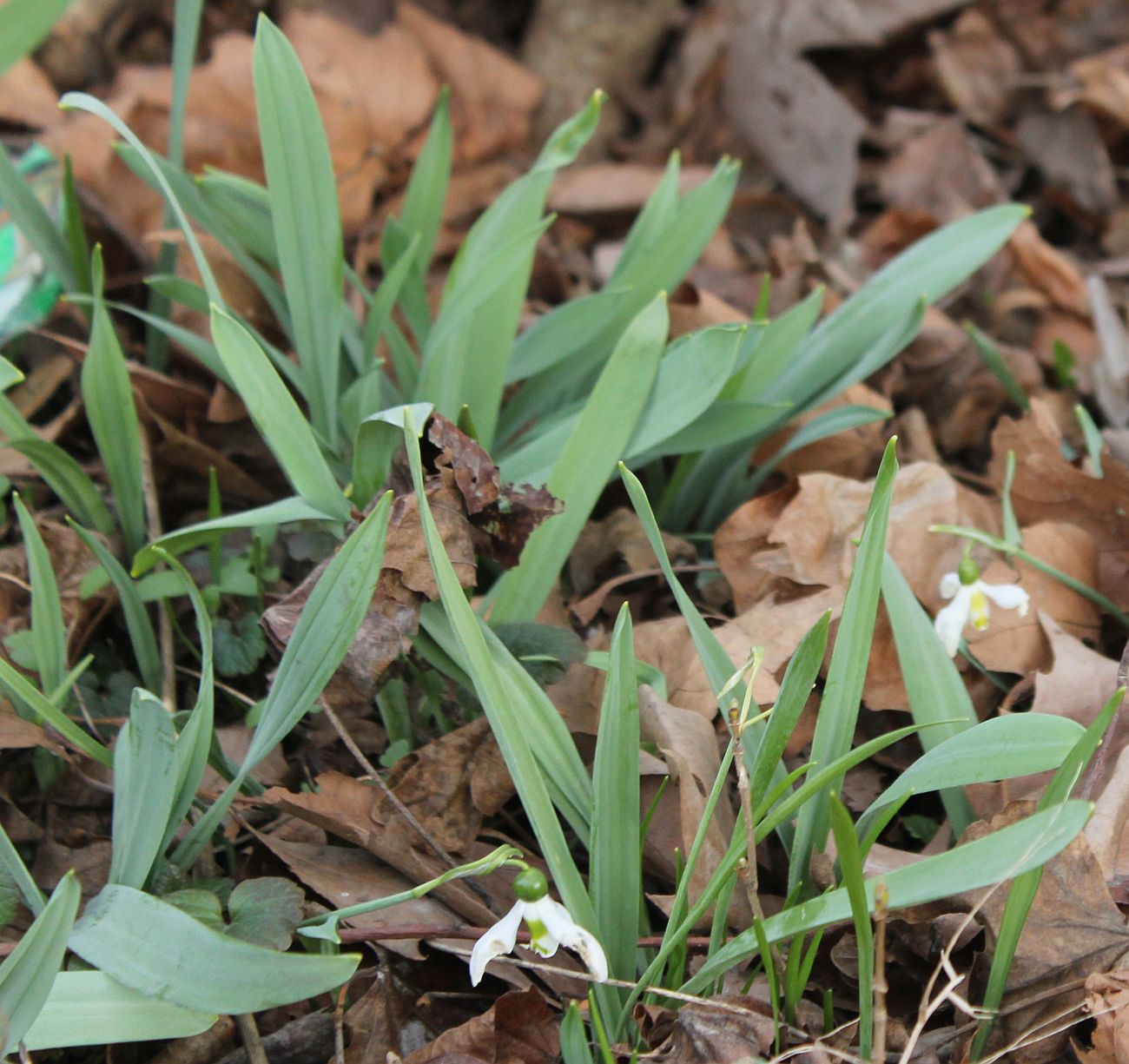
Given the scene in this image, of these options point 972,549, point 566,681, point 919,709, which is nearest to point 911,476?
point 972,549

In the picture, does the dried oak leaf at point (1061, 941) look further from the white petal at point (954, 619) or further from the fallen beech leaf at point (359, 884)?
the fallen beech leaf at point (359, 884)

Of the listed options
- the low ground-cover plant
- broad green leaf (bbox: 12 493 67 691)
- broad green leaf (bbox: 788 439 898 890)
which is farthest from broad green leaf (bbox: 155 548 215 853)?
broad green leaf (bbox: 788 439 898 890)

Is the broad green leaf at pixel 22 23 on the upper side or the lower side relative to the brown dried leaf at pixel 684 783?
upper

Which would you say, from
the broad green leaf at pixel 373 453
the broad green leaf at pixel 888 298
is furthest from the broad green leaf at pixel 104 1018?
the broad green leaf at pixel 888 298

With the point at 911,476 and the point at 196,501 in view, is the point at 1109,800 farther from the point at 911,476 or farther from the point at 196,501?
the point at 196,501

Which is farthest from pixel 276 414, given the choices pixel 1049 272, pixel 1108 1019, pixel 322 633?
pixel 1049 272

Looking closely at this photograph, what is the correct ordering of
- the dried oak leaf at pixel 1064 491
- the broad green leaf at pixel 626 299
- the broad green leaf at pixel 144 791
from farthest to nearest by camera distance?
1. the broad green leaf at pixel 626 299
2. the dried oak leaf at pixel 1064 491
3. the broad green leaf at pixel 144 791
